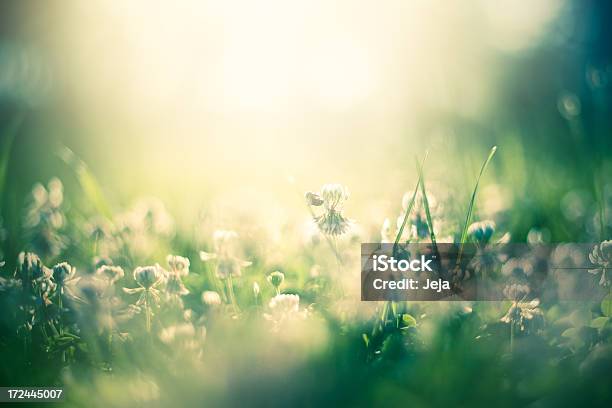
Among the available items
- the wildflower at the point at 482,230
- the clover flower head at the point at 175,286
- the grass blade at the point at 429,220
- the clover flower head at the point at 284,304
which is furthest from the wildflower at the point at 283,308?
the wildflower at the point at 482,230

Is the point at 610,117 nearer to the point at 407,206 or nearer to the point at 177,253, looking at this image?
the point at 407,206

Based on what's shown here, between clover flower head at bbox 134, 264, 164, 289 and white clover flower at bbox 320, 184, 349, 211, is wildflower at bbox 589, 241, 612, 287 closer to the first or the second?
white clover flower at bbox 320, 184, 349, 211

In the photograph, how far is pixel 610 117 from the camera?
1.78 m

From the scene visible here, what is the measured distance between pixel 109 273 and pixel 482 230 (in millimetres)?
997

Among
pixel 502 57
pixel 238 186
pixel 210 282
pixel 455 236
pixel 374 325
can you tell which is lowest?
pixel 374 325

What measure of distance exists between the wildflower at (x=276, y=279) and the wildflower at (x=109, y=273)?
40 centimetres

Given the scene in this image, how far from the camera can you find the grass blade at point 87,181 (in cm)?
174

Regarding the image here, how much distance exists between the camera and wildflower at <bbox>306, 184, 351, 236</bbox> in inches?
68.0

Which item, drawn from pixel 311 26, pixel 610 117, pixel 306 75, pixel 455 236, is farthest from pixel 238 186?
pixel 610 117

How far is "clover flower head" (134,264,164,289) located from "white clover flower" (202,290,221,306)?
13 centimetres

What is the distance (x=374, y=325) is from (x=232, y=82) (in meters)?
0.75

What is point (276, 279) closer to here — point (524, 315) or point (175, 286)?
point (175, 286)

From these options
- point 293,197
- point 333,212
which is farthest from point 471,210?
point 293,197

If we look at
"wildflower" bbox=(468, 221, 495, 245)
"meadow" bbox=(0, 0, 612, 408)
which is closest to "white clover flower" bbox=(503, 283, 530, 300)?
"meadow" bbox=(0, 0, 612, 408)
